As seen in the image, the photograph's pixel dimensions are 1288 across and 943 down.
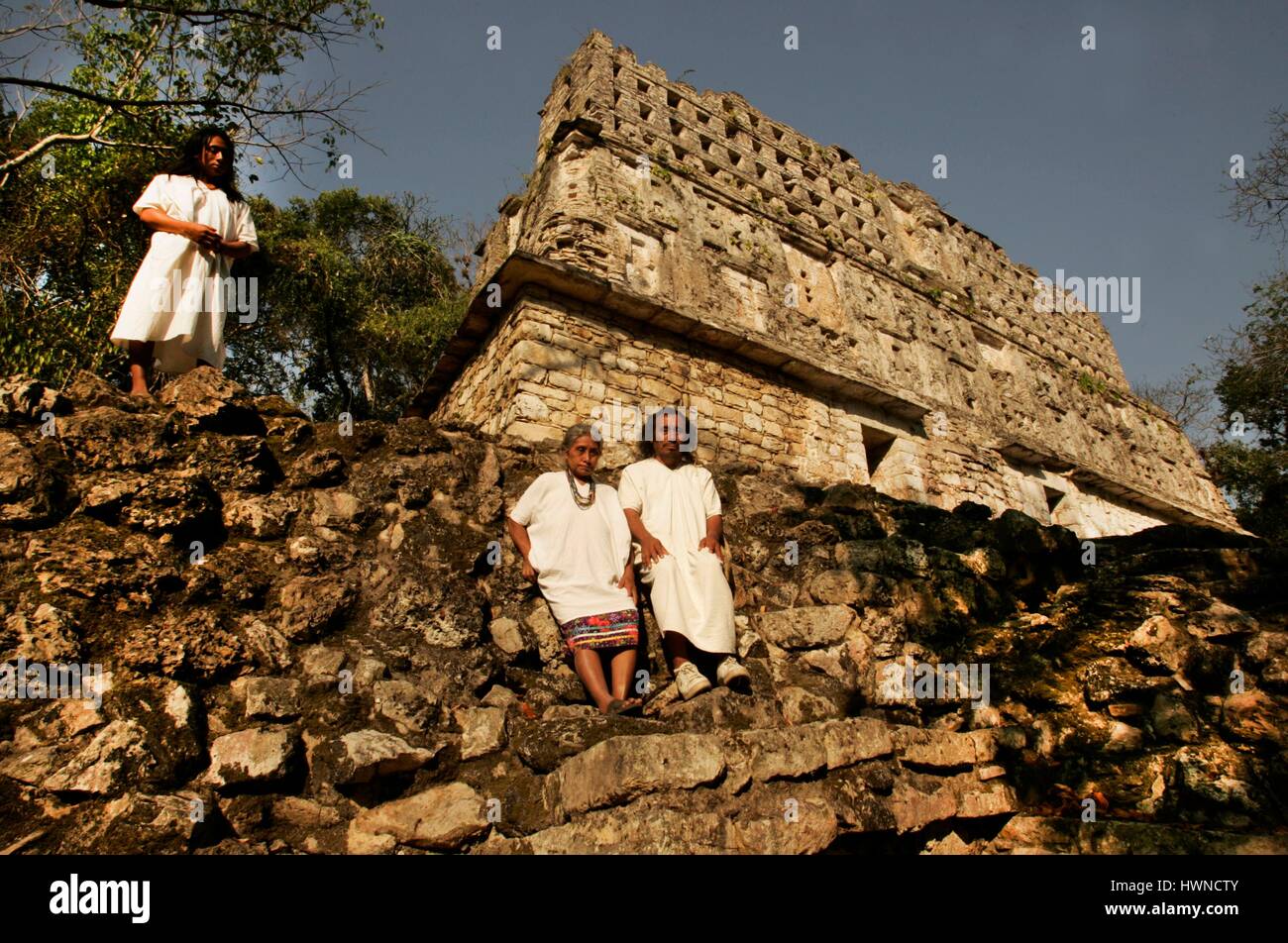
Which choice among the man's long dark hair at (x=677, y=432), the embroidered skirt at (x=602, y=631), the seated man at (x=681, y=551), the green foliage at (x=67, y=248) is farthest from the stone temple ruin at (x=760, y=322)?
the green foliage at (x=67, y=248)

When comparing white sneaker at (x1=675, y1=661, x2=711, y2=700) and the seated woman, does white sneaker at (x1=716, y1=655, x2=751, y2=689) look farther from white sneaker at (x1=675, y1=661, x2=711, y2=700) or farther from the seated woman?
the seated woman

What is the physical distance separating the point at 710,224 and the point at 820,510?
19.5 feet

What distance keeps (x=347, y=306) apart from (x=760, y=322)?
10.2 meters

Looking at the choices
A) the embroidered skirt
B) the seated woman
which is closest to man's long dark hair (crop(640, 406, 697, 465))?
the seated woman

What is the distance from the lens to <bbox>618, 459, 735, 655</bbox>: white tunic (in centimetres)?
394

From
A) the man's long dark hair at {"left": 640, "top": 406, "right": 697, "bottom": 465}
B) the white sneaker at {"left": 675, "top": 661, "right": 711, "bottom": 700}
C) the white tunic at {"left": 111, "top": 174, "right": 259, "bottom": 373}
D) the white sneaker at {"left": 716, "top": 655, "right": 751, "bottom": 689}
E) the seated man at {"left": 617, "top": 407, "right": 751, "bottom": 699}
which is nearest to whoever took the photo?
the white sneaker at {"left": 675, "top": 661, "right": 711, "bottom": 700}

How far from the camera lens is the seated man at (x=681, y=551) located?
3.88 metres

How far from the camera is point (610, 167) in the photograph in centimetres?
927

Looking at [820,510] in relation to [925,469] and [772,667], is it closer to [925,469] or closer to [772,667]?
[772,667]

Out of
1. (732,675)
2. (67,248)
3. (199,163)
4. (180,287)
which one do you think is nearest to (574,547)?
(732,675)

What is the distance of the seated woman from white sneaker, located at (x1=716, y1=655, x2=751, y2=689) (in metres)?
0.47

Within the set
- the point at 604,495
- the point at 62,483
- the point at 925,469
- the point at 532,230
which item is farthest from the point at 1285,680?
the point at 532,230

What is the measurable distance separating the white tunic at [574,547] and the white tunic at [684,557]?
189mm

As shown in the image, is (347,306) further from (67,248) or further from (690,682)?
(690,682)
